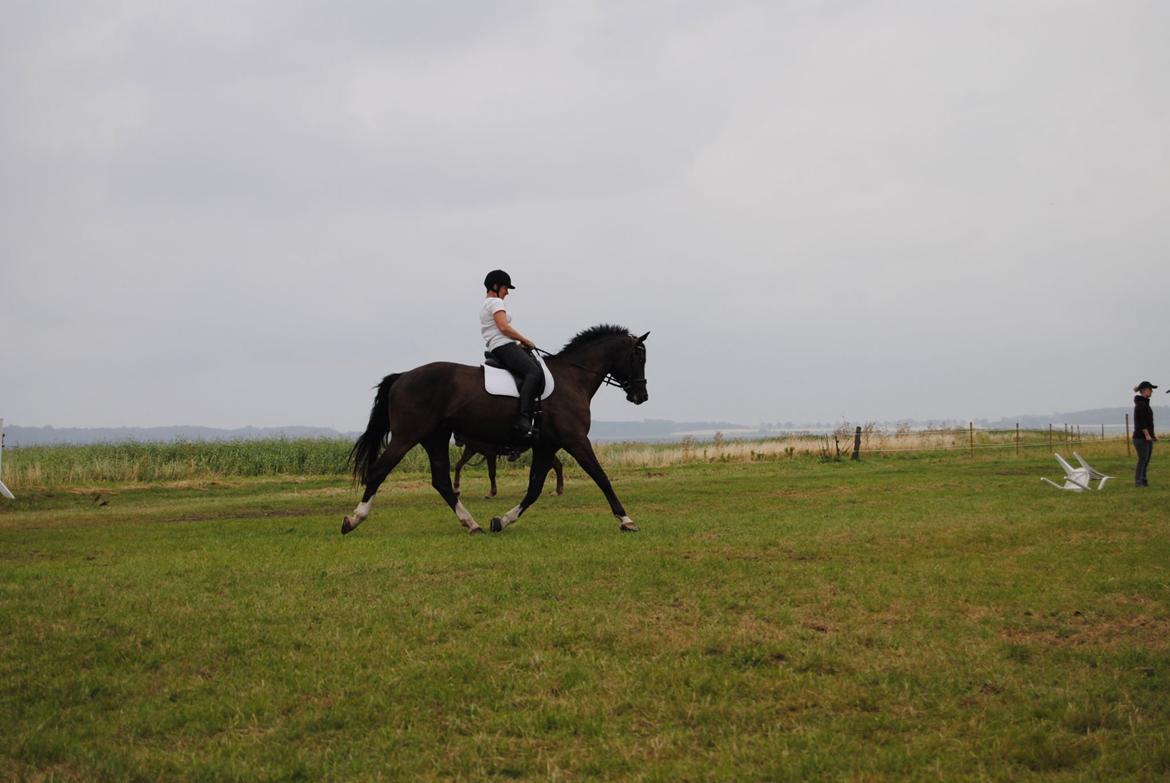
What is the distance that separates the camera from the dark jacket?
1819 centimetres

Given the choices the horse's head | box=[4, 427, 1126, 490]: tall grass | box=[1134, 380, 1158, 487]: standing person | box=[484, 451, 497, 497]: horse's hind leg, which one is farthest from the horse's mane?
box=[4, 427, 1126, 490]: tall grass

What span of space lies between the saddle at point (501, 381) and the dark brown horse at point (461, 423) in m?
0.09

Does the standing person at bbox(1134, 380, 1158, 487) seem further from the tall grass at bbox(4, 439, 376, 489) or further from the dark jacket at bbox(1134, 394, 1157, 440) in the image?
the tall grass at bbox(4, 439, 376, 489)

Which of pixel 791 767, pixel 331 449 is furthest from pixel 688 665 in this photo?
pixel 331 449

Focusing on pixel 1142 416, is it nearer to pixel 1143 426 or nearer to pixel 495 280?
pixel 1143 426

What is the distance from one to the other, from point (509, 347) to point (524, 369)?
0.35 meters

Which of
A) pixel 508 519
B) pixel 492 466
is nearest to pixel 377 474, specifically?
pixel 508 519

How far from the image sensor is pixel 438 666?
5.49m

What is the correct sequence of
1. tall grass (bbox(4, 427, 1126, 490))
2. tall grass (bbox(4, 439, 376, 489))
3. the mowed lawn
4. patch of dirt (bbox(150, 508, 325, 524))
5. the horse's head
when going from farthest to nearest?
1. tall grass (bbox(4, 427, 1126, 490))
2. tall grass (bbox(4, 439, 376, 489))
3. patch of dirt (bbox(150, 508, 325, 524))
4. the horse's head
5. the mowed lawn

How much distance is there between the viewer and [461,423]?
12023 millimetres

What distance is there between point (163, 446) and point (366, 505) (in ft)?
91.2

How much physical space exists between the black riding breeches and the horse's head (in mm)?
1605

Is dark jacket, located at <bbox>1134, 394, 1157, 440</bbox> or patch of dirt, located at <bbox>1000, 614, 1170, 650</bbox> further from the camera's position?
dark jacket, located at <bbox>1134, 394, 1157, 440</bbox>

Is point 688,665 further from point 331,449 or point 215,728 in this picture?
point 331,449
